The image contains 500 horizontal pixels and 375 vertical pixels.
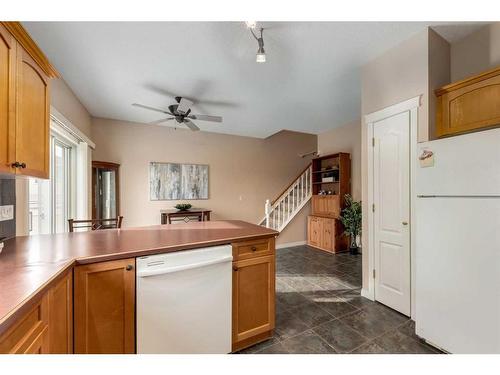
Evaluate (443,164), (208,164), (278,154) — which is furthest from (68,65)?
(278,154)

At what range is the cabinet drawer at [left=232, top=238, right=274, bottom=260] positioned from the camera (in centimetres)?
167

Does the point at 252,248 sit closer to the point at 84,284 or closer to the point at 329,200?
the point at 84,284

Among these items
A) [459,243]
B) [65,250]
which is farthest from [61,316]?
[459,243]

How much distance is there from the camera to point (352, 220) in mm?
4250

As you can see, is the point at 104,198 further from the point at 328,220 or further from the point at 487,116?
the point at 487,116

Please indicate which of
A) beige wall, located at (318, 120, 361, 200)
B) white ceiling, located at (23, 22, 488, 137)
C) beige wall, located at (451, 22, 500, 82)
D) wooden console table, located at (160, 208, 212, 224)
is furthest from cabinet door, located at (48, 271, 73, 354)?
beige wall, located at (318, 120, 361, 200)

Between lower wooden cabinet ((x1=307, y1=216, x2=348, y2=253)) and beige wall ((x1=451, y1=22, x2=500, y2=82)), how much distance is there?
299cm

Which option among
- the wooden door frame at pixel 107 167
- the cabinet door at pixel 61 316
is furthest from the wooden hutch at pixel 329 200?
the cabinet door at pixel 61 316

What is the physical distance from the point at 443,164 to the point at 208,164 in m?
4.23

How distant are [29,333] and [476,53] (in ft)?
12.2

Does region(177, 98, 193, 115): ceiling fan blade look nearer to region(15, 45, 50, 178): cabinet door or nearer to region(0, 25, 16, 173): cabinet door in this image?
region(15, 45, 50, 178): cabinet door

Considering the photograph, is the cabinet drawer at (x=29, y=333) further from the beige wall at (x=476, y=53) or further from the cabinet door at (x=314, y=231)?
the cabinet door at (x=314, y=231)

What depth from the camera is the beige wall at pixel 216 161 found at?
4383 mm

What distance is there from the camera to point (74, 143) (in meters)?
3.36
